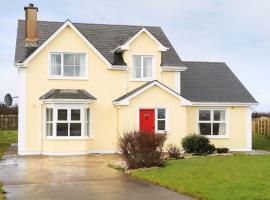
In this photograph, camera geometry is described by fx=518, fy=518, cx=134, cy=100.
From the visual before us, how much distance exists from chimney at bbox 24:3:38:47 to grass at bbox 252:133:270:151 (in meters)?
16.1

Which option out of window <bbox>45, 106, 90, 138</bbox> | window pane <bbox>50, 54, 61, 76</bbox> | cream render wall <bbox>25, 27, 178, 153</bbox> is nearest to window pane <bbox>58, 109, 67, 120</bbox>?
window <bbox>45, 106, 90, 138</bbox>

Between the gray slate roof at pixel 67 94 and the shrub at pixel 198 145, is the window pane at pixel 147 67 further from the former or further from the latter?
the shrub at pixel 198 145

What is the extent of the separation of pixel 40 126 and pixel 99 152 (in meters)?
3.76

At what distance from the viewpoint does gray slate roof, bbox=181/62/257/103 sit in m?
32.8

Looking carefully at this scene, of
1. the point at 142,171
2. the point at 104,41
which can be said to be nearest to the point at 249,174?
the point at 142,171

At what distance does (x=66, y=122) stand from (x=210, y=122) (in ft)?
30.3

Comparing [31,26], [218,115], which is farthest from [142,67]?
[31,26]

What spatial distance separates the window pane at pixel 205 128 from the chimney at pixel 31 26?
37.4ft

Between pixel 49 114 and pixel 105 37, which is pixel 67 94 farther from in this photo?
pixel 105 37

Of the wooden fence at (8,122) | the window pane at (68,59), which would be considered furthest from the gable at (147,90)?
the wooden fence at (8,122)

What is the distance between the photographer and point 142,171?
19125 millimetres

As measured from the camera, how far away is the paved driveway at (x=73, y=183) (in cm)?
1378

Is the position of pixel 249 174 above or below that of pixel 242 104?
below

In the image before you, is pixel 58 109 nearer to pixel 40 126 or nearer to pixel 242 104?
pixel 40 126
